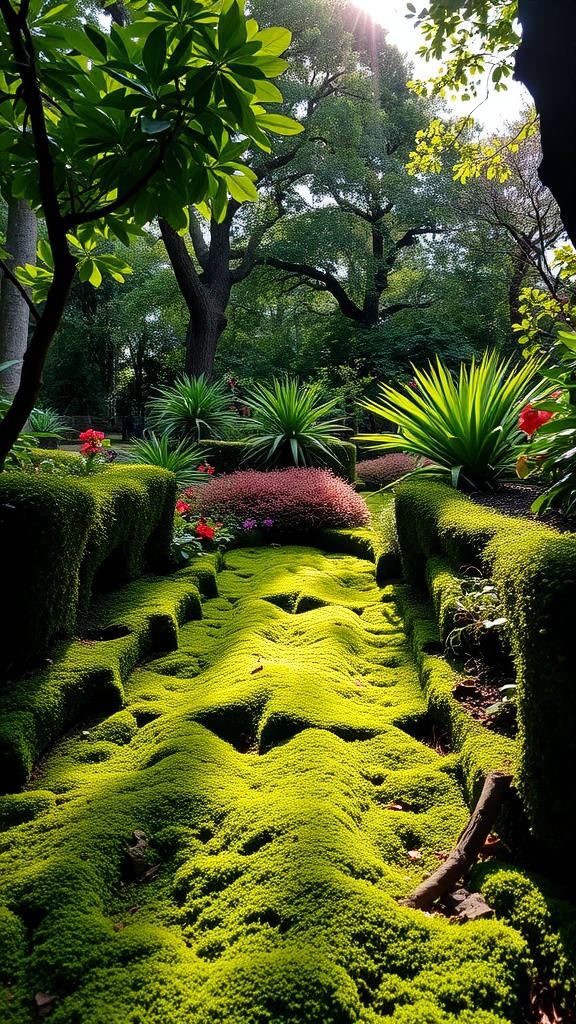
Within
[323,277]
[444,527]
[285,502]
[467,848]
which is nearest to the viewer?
[467,848]

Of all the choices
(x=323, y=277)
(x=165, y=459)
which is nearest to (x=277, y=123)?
(x=165, y=459)

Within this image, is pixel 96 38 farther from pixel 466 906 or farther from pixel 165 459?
pixel 165 459

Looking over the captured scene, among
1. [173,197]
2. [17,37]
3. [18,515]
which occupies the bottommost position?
[18,515]

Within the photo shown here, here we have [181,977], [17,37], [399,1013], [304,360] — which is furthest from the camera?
[304,360]

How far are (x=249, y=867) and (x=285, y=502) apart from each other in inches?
204

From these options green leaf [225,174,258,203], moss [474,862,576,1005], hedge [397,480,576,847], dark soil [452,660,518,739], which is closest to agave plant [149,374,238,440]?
dark soil [452,660,518,739]

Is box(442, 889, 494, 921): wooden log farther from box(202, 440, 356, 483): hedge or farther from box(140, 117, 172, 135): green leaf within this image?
box(202, 440, 356, 483): hedge

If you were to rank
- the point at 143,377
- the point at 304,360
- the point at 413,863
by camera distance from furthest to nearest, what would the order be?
the point at 143,377 → the point at 304,360 → the point at 413,863

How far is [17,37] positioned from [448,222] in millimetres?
18069

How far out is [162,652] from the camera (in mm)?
3551

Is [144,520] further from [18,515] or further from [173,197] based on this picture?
[173,197]

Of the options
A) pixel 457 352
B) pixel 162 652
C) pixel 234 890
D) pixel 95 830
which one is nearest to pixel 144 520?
pixel 162 652

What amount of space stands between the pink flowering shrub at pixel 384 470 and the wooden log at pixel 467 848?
10180 millimetres

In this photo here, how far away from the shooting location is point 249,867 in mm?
1618
